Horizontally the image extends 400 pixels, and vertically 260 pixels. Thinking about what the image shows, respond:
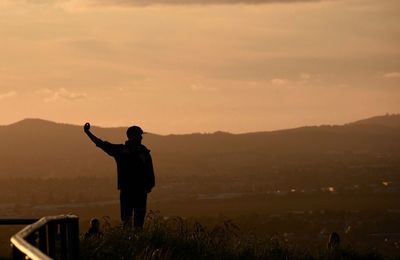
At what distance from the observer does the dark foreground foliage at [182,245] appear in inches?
616

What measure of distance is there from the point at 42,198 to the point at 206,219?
55031 mm

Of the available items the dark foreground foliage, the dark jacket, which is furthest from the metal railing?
the dark jacket

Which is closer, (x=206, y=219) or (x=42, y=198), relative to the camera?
(x=206, y=219)

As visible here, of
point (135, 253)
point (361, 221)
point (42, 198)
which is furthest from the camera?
point (42, 198)

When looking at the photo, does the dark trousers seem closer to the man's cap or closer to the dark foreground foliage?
the dark foreground foliage

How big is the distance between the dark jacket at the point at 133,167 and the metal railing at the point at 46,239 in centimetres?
339

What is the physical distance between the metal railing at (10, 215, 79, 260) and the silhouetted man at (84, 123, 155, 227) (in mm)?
3337

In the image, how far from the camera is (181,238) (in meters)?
17.4

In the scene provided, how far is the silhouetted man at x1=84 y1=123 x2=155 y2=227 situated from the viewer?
714 inches

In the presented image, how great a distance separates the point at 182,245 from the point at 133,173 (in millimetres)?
1676

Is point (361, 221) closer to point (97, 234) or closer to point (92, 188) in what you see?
point (92, 188)

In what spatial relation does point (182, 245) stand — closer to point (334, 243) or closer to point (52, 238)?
point (334, 243)

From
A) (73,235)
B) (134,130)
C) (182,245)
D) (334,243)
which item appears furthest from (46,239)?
(334,243)

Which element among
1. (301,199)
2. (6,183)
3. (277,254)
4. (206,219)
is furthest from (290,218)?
(277,254)
